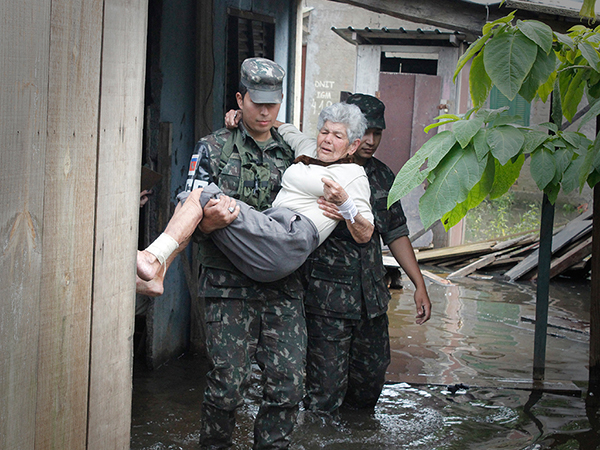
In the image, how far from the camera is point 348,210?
134 inches

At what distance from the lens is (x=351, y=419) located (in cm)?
415

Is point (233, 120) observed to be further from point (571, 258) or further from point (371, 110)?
point (571, 258)

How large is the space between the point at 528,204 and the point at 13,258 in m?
13.3

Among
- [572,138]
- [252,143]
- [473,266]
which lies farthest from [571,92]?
[473,266]

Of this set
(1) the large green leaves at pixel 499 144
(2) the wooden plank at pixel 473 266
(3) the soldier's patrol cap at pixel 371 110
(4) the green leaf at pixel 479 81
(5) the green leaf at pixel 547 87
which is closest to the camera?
(1) the large green leaves at pixel 499 144

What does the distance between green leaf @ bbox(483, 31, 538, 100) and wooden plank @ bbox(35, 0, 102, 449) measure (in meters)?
1.62

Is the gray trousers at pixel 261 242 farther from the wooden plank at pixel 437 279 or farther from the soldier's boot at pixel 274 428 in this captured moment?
the wooden plank at pixel 437 279

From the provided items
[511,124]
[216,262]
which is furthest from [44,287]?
[511,124]

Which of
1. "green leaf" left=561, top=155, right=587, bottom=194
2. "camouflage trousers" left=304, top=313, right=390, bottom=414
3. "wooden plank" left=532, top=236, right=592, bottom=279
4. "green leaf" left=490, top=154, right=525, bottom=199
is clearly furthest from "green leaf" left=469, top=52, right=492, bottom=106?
"wooden plank" left=532, top=236, right=592, bottom=279

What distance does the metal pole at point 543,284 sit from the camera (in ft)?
14.6

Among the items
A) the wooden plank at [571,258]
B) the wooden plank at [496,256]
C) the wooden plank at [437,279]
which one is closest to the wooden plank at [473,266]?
the wooden plank at [496,256]

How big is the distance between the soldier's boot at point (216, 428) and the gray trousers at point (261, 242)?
69 centimetres

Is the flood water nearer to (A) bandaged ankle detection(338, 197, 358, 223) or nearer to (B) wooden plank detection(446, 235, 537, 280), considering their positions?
(A) bandaged ankle detection(338, 197, 358, 223)

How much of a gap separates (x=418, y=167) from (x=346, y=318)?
5.20 ft
